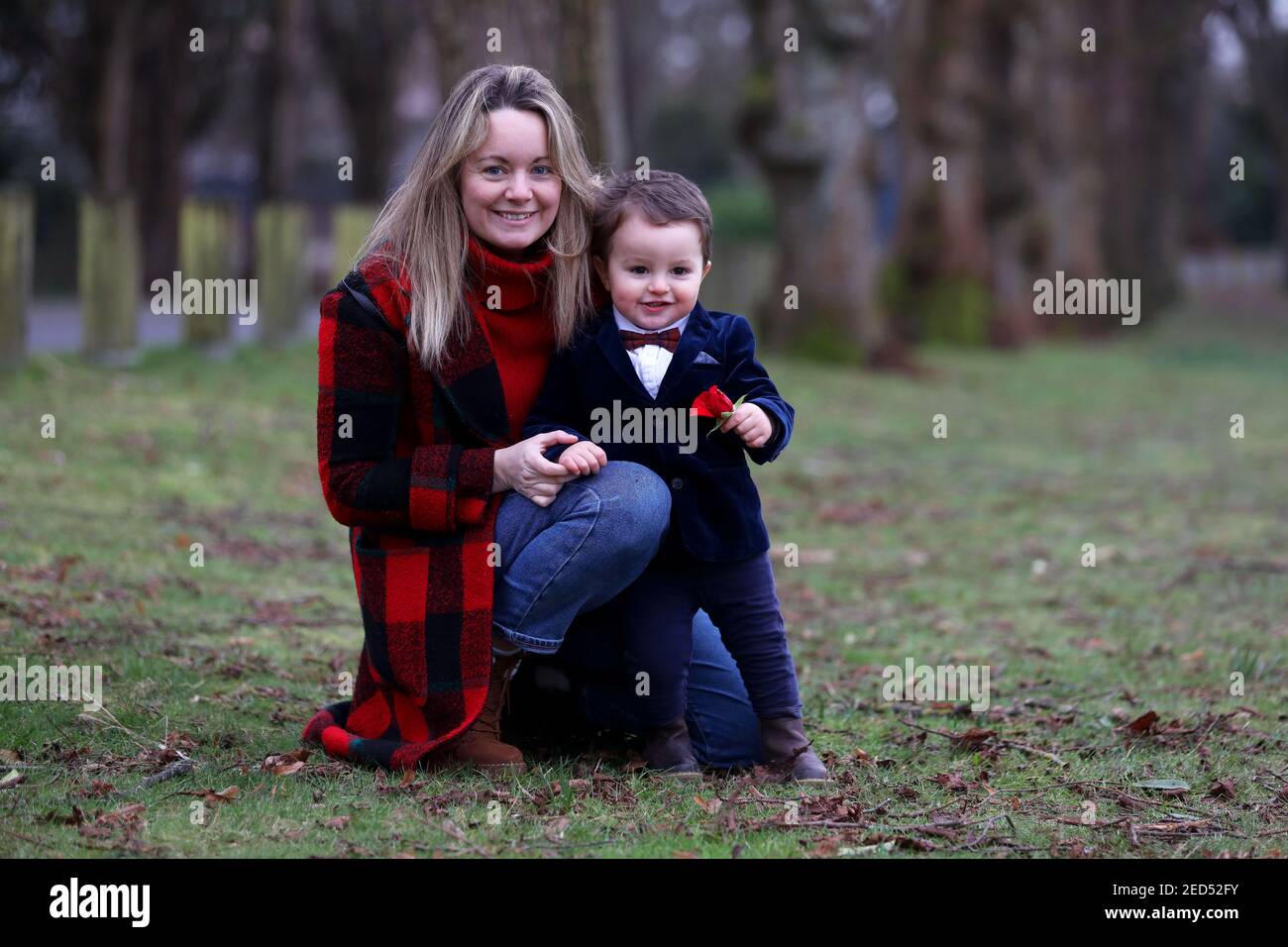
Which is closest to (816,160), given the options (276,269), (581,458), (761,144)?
(761,144)

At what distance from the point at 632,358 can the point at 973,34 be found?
18403 mm

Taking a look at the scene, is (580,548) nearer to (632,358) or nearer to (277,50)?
(632,358)

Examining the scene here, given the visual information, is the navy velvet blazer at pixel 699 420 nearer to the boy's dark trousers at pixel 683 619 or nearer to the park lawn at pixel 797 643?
the boy's dark trousers at pixel 683 619

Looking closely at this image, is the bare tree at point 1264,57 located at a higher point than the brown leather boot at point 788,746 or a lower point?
higher

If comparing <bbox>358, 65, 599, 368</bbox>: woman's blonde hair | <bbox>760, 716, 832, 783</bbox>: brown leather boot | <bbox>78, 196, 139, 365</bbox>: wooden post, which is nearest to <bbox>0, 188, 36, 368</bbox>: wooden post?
<bbox>78, 196, 139, 365</bbox>: wooden post

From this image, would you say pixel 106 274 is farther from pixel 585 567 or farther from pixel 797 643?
pixel 585 567

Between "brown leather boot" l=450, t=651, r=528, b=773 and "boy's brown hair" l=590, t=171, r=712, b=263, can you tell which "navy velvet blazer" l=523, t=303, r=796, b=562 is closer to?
"boy's brown hair" l=590, t=171, r=712, b=263

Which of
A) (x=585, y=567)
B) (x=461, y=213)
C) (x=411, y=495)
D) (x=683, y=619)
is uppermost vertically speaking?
(x=461, y=213)

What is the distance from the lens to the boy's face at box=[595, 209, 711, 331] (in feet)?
12.7

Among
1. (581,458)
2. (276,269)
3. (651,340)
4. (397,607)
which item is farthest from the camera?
(276,269)

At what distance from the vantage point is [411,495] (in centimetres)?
373

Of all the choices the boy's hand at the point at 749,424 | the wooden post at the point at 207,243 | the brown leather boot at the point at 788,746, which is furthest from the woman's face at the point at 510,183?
the wooden post at the point at 207,243

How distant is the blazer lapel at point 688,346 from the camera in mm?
3875

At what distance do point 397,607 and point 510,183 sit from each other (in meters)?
Answer: 1.09
